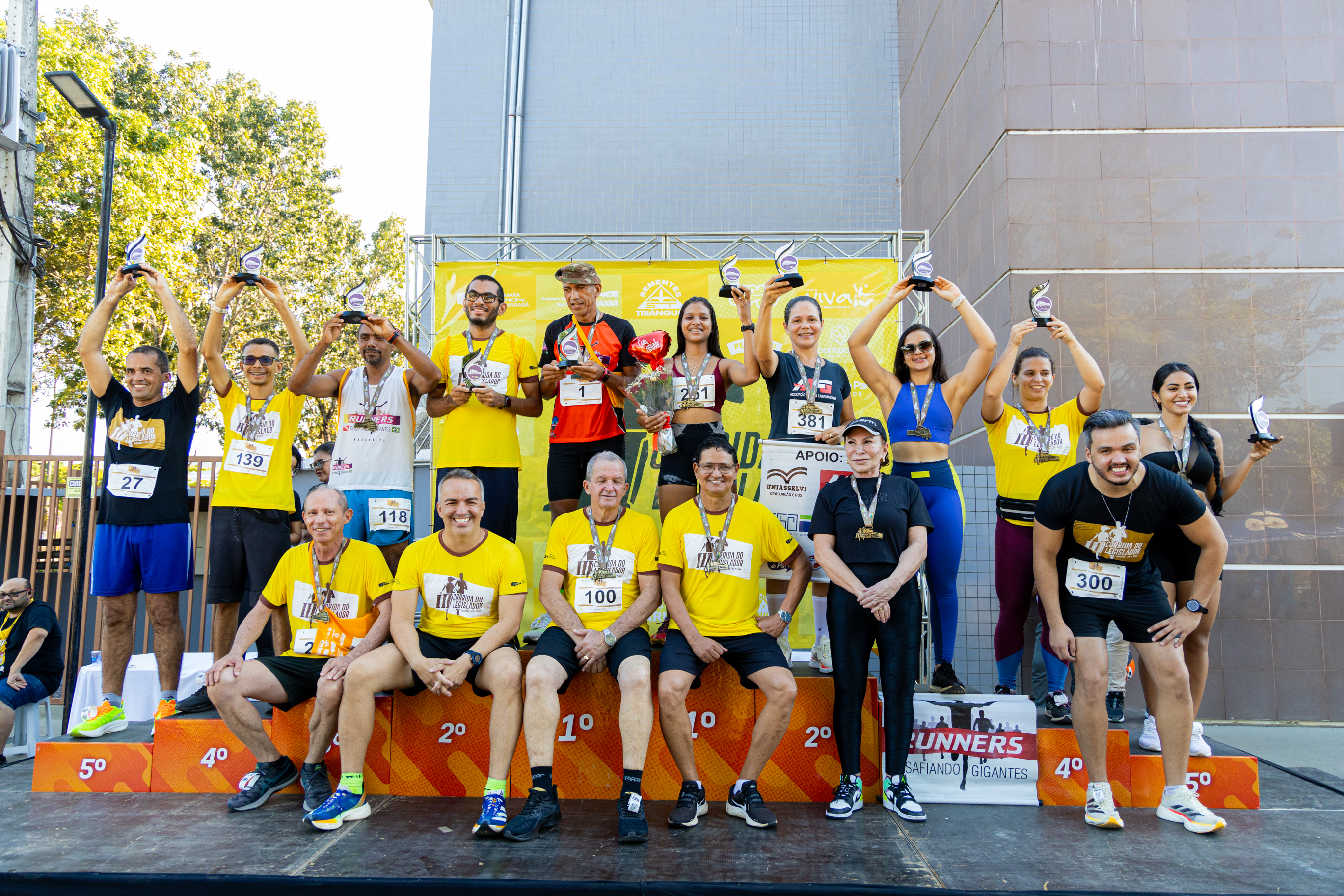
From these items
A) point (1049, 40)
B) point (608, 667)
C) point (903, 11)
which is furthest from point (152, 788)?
point (903, 11)

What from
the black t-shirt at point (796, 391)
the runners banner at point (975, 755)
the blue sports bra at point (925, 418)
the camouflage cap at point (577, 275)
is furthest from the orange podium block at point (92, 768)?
the blue sports bra at point (925, 418)

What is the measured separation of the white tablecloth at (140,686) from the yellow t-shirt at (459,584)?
1768 millimetres

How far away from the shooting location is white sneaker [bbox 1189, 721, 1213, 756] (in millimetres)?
3746

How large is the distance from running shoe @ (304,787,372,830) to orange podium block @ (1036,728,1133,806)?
303 cm

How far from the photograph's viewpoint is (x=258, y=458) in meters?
4.24

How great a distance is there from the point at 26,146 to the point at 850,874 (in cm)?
1182

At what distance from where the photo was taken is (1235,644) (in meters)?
5.97

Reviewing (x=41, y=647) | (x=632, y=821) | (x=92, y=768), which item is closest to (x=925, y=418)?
(x=632, y=821)

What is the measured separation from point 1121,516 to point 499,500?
300cm

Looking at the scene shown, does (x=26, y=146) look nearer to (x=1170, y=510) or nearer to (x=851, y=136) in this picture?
(x=851, y=136)

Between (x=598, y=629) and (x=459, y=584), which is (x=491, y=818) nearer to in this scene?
(x=598, y=629)

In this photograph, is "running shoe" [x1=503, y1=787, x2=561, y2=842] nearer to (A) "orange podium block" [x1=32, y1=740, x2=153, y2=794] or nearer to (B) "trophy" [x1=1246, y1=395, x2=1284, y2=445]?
(A) "orange podium block" [x1=32, y1=740, x2=153, y2=794]

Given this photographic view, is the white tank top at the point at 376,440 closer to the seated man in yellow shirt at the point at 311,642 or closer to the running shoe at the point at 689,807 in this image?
the seated man in yellow shirt at the point at 311,642

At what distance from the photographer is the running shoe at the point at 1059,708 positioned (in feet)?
12.9
